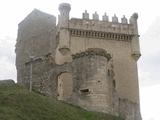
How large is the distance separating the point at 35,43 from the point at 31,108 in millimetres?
20792

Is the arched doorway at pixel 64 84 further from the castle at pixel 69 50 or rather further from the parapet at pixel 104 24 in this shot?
the parapet at pixel 104 24

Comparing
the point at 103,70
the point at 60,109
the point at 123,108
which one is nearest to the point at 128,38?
the point at 123,108

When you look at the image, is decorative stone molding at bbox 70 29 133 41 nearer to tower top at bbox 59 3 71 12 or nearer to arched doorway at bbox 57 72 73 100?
tower top at bbox 59 3 71 12

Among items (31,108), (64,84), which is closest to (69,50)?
(64,84)

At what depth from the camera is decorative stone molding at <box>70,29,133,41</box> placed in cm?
3859

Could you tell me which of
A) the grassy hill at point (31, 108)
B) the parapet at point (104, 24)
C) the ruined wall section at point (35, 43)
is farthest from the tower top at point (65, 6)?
the grassy hill at point (31, 108)

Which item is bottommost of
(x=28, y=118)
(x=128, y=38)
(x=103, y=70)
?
(x=28, y=118)

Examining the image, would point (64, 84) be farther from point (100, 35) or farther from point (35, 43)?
point (35, 43)

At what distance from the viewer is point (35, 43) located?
139 feet

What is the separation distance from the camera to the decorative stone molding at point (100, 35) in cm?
3859

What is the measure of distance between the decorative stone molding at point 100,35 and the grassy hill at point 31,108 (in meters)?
13.9

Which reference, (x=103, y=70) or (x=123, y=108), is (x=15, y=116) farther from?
(x=123, y=108)

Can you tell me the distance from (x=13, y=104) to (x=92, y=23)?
18.6 meters

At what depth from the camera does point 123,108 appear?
35.2 meters
